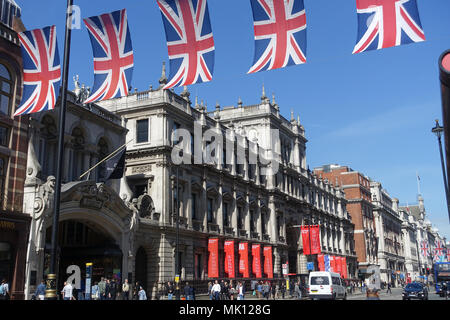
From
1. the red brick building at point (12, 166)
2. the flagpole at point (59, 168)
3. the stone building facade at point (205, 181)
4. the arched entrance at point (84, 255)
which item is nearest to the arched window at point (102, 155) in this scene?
the stone building facade at point (205, 181)

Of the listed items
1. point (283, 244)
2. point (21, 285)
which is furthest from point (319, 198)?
point (21, 285)

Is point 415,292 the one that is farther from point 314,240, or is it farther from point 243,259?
point 314,240

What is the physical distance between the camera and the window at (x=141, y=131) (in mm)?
42500

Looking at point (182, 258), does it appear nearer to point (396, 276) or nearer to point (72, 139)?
point (72, 139)

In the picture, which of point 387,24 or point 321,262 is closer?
point 387,24

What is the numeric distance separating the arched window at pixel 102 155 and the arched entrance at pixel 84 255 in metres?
3.96

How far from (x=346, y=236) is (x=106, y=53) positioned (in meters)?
76.0

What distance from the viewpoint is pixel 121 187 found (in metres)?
36.5

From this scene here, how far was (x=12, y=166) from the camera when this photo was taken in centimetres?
2647

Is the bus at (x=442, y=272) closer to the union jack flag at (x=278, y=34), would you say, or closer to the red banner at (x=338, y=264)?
the red banner at (x=338, y=264)

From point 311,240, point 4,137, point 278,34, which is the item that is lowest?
point 311,240

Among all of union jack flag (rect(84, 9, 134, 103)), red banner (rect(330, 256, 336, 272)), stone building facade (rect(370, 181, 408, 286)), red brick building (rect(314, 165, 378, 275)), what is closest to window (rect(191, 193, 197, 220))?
union jack flag (rect(84, 9, 134, 103))

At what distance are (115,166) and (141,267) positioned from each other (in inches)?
455

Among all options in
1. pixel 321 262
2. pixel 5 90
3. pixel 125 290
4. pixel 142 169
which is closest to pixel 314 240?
pixel 321 262
